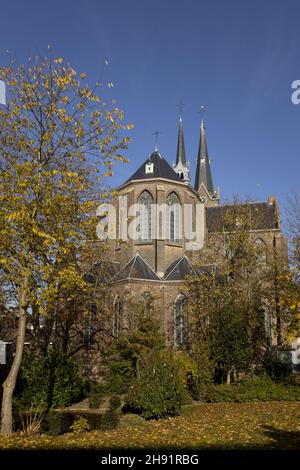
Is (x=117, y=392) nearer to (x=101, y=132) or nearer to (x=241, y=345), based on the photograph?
(x=241, y=345)

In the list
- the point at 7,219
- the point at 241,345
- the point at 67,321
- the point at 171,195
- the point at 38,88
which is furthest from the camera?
the point at 171,195

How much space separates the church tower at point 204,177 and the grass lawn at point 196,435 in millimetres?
52267

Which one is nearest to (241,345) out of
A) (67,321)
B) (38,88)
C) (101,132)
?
(67,321)

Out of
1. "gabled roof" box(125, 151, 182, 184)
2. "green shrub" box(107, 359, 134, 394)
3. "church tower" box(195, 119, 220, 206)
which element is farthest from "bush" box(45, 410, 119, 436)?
"church tower" box(195, 119, 220, 206)

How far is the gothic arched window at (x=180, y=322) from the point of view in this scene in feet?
98.9

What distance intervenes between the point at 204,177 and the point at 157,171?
31215mm

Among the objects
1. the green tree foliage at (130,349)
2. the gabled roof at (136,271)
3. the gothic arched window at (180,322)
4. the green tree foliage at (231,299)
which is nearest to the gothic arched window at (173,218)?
the gabled roof at (136,271)

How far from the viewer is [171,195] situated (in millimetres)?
35844

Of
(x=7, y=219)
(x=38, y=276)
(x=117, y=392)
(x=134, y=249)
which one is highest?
(x=134, y=249)
